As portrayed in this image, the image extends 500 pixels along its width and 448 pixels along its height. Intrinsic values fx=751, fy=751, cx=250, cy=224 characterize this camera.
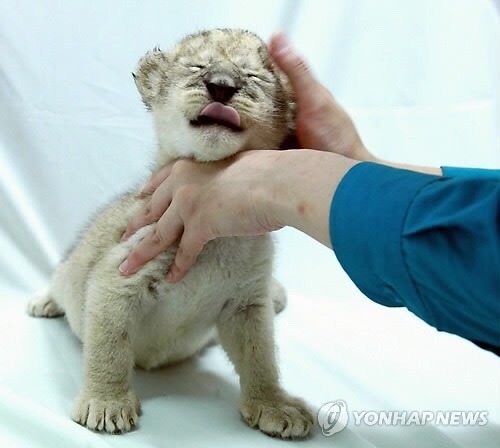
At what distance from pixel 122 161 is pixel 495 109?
1352 millimetres

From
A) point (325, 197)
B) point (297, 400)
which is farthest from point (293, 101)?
point (297, 400)

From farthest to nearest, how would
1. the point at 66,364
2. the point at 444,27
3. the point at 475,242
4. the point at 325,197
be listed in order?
the point at 444,27, the point at 66,364, the point at 325,197, the point at 475,242

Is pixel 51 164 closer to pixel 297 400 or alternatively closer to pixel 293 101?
pixel 293 101

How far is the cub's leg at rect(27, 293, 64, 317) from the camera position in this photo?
2186mm

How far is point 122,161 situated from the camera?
257cm

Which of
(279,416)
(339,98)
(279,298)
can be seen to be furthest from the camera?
(339,98)

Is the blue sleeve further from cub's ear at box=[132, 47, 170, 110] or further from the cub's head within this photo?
cub's ear at box=[132, 47, 170, 110]

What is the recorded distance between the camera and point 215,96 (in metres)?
1.46

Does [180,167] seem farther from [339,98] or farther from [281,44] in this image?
[339,98]

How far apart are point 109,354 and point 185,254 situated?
0.87ft

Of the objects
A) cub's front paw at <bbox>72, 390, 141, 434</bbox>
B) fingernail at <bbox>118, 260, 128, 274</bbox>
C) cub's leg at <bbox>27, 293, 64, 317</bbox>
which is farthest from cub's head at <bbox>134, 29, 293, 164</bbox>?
cub's leg at <bbox>27, 293, 64, 317</bbox>

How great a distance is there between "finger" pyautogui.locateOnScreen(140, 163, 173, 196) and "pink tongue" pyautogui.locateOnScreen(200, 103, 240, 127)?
25 cm

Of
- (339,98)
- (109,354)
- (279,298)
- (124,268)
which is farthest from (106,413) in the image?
(339,98)

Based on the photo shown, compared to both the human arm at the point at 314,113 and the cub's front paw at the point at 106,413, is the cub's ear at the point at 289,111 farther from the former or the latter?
the cub's front paw at the point at 106,413
